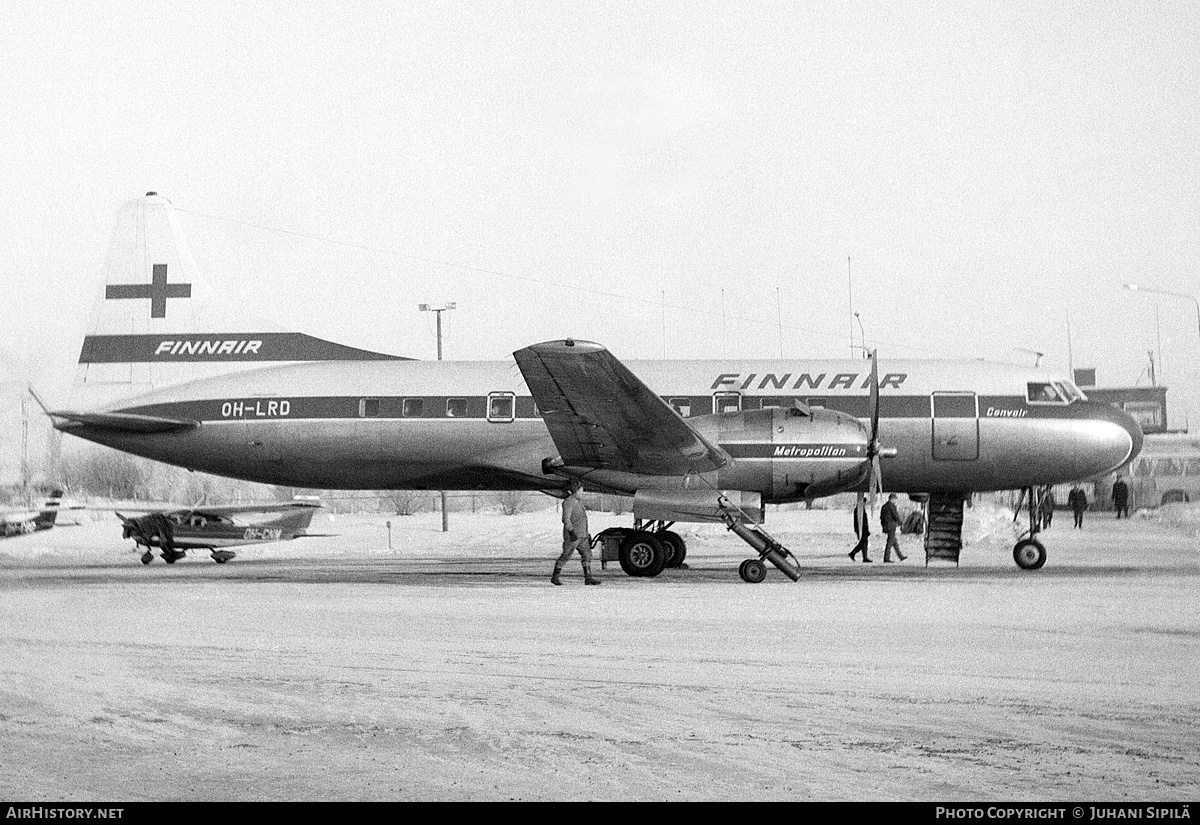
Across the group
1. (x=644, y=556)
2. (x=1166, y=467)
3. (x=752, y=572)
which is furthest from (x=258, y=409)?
(x=1166, y=467)

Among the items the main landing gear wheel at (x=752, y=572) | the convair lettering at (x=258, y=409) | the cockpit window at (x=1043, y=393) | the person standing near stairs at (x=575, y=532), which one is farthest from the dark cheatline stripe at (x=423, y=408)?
the person standing near stairs at (x=575, y=532)

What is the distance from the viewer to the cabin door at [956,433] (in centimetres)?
2280

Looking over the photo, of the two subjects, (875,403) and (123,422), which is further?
(123,422)

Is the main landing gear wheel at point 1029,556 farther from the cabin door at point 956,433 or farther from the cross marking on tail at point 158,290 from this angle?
the cross marking on tail at point 158,290

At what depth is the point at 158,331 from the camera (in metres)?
25.3

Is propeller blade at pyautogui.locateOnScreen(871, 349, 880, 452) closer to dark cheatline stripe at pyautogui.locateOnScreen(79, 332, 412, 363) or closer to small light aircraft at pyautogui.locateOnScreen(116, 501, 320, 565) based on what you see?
dark cheatline stripe at pyautogui.locateOnScreen(79, 332, 412, 363)

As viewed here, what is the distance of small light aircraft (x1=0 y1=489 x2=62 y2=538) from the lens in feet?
94.6

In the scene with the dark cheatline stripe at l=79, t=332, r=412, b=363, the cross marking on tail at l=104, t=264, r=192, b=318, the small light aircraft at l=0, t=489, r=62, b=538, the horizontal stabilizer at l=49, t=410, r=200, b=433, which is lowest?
the small light aircraft at l=0, t=489, r=62, b=538

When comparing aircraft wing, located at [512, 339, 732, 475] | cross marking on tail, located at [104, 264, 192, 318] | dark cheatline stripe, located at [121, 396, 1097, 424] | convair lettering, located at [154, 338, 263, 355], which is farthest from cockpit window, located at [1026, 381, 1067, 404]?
cross marking on tail, located at [104, 264, 192, 318]

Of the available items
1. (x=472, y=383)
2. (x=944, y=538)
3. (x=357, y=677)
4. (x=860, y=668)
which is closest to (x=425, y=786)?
(x=357, y=677)

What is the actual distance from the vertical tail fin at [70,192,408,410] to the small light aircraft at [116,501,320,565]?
3.97m

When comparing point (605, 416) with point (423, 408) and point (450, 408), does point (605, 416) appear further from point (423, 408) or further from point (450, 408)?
point (423, 408)

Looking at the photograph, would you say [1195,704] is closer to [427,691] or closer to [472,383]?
[427,691]

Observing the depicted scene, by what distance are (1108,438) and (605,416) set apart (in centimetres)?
1049
